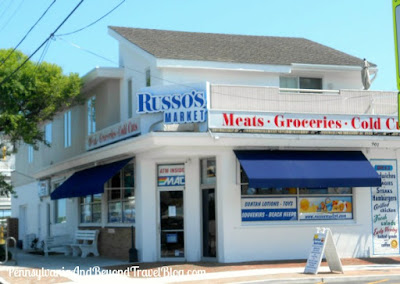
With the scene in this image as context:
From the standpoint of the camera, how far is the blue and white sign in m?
19.8

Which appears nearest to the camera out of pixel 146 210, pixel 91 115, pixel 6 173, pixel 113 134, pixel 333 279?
pixel 333 279

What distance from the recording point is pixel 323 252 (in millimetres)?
16609

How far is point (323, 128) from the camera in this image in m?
20.0

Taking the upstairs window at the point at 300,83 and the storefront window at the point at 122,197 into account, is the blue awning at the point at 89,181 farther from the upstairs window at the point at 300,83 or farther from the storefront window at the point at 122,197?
the upstairs window at the point at 300,83

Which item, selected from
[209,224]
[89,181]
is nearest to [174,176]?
[209,224]

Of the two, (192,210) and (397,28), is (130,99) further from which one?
(397,28)

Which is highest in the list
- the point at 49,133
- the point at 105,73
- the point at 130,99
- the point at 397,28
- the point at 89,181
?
the point at 105,73

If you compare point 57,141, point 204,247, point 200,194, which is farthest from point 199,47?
point 57,141

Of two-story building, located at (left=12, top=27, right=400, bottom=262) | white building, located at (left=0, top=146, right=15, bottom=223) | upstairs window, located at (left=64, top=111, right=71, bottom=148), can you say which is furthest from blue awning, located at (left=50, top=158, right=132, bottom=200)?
white building, located at (left=0, top=146, right=15, bottom=223)

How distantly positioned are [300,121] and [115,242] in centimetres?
779

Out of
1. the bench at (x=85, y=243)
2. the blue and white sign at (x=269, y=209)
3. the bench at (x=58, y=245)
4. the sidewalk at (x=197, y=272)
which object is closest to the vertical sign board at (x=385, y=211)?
the sidewalk at (x=197, y=272)

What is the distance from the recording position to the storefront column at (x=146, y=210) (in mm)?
20422

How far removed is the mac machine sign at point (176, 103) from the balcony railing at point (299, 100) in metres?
0.43

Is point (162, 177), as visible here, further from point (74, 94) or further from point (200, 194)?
point (74, 94)
